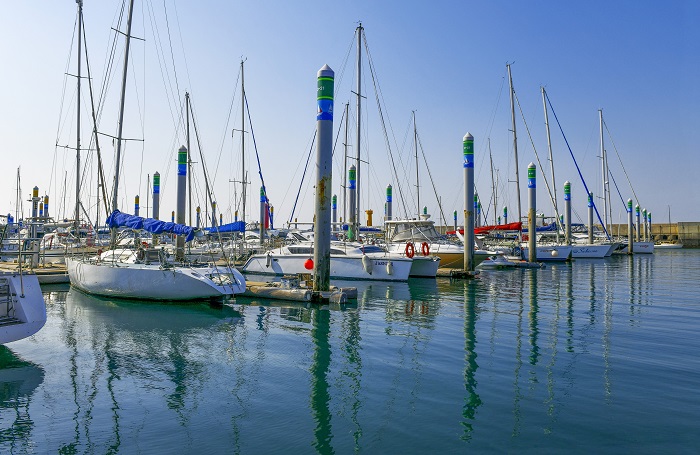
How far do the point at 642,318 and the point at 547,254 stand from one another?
3160 centimetres

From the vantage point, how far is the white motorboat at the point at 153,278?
15906 mm

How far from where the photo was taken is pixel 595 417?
254 inches

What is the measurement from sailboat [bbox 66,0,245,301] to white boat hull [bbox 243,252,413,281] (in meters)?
8.38

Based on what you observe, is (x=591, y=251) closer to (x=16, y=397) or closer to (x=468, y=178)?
(x=468, y=178)

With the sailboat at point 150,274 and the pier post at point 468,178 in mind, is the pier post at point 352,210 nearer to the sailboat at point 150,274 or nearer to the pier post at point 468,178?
the pier post at point 468,178

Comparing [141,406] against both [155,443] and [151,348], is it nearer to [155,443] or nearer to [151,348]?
[155,443]

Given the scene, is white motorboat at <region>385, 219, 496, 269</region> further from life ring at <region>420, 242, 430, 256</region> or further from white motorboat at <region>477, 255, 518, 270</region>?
white motorboat at <region>477, 255, 518, 270</region>

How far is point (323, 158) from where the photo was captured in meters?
16.2

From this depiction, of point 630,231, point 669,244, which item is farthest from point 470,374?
Result: point 669,244

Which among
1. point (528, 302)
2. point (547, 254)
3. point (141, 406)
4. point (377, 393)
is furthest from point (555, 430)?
point (547, 254)

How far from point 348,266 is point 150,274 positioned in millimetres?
10563

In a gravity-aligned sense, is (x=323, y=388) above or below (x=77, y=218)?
below

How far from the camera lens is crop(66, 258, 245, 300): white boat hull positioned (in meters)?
15.9

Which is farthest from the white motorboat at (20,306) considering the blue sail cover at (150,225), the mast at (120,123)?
the mast at (120,123)
